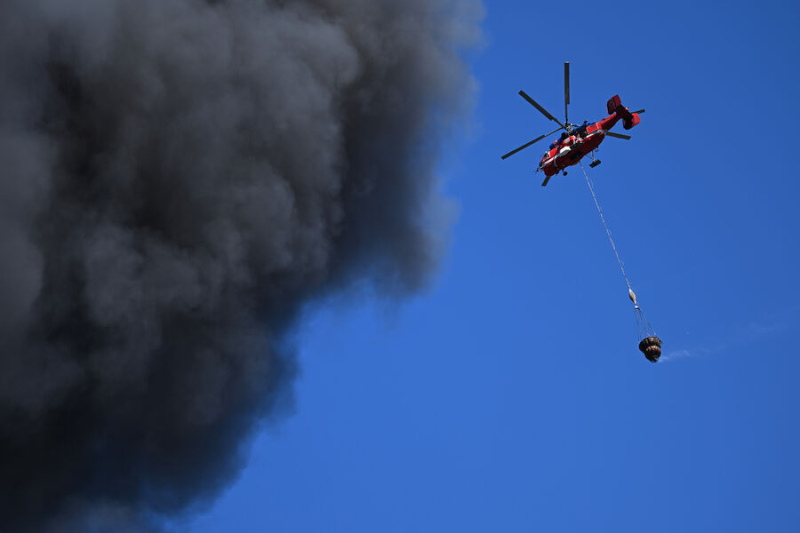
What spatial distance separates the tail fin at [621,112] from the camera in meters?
21.2

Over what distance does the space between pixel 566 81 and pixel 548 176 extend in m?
3.19

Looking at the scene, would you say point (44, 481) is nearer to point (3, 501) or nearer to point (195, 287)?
point (3, 501)

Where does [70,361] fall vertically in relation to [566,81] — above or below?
below

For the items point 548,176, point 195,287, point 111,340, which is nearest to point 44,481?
point 111,340

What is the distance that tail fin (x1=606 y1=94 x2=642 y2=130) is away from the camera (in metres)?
21.2

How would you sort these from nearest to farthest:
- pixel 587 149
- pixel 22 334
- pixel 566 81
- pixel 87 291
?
pixel 22 334, pixel 87 291, pixel 566 81, pixel 587 149

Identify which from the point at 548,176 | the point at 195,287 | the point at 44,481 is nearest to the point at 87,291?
the point at 195,287

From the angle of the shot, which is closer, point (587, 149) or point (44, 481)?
point (44, 481)

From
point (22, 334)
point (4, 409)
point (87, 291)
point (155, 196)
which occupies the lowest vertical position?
point (4, 409)

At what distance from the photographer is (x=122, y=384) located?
1833 centimetres

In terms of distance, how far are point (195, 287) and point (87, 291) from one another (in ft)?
7.76

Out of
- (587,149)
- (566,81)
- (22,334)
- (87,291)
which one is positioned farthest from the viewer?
(587,149)

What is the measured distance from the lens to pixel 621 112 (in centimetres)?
2130

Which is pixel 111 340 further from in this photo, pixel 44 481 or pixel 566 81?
pixel 566 81
